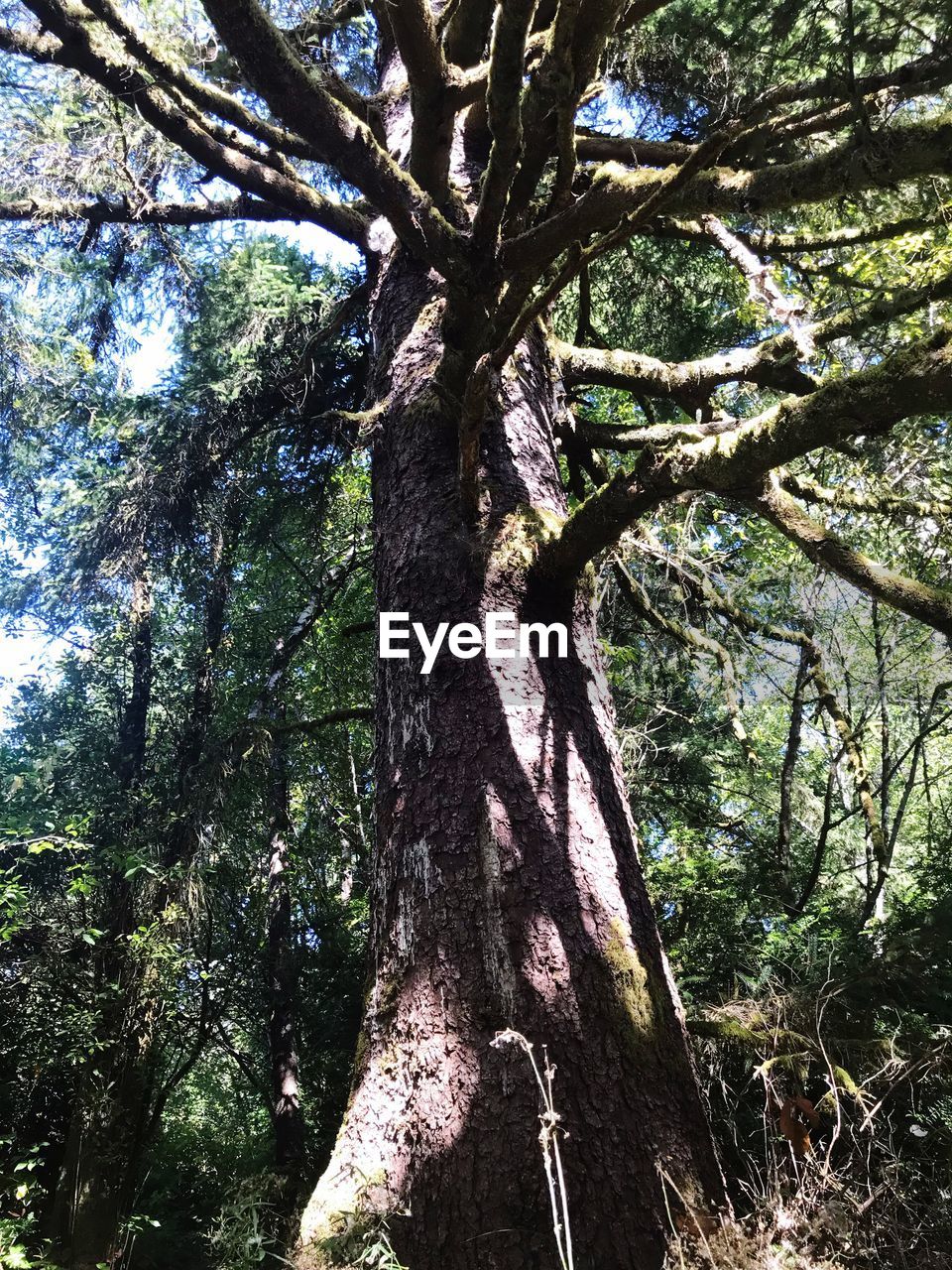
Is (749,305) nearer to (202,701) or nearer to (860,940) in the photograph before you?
(860,940)

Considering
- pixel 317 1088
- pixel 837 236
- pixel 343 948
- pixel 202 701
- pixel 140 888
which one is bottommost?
pixel 317 1088

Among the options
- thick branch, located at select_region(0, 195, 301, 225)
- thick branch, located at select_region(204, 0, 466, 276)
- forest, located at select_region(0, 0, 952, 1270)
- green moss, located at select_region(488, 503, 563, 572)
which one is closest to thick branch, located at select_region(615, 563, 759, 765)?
forest, located at select_region(0, 0, 952, 1270)

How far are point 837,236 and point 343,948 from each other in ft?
21.4

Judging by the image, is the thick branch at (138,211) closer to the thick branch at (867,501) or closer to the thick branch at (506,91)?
the thick branch at (506,91)

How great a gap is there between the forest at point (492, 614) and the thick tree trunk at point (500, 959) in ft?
0.04

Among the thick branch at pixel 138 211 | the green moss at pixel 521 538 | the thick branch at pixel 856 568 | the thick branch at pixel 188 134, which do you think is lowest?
the thick branch at pixel 856 568

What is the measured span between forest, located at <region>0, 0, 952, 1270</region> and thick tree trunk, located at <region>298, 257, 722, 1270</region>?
0.04 feet

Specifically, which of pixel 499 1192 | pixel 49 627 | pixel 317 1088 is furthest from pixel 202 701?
pixel 499 1192

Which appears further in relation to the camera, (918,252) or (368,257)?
(918,252)

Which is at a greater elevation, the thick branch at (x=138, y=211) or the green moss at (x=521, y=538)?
the thick branch at (x=138, y=211)

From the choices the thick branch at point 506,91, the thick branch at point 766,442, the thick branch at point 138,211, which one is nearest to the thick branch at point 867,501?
the thick branch at point 766,442

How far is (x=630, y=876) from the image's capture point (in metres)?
2.60

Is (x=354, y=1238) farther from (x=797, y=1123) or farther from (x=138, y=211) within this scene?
(x=138, y=211)

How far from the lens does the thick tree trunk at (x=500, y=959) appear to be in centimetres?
197
